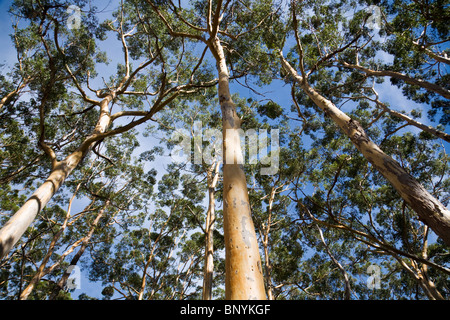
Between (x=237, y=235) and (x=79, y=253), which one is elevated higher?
(x=79, y=253)

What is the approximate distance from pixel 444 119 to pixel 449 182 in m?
3.82

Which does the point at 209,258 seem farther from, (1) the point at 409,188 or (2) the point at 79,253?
(2) the point at 79,253

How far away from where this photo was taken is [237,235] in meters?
1.91

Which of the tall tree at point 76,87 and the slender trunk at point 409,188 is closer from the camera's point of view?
the slender trunk at point 409,188

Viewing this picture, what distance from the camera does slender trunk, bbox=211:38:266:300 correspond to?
1581 mm

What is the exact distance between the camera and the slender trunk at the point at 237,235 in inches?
62.2

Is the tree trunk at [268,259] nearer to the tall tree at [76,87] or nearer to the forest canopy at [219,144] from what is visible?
the forest canopy at [219,144]

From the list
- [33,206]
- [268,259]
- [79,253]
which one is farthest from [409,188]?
[79,253]

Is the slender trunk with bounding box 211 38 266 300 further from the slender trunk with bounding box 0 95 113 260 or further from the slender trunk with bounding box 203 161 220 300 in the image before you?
the slender trunk with bounding box 203 161 220 300

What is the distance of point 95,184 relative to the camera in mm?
12508

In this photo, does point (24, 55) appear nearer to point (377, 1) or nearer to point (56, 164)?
point (56, 164)

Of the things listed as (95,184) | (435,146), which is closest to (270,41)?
(435,146)

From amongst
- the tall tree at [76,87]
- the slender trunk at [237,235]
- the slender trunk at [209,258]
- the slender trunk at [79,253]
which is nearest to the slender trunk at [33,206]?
the tall tree at [76,87]

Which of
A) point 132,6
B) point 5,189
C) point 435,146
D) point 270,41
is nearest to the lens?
point 270,41
